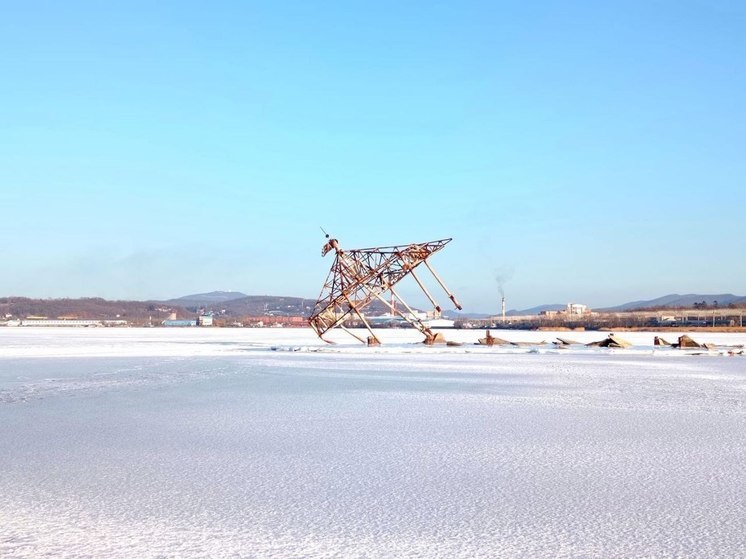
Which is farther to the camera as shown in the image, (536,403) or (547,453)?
(536,403)

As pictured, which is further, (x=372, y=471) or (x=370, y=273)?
(x=370, y=273)

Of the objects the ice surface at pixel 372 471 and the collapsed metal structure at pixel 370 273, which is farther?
the collapsed metal structure at pixel 370 273

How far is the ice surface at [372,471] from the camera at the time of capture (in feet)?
15.6

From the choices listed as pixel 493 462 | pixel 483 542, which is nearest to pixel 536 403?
pixel 493 462

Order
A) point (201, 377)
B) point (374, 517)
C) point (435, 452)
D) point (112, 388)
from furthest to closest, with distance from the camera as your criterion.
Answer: point (201, 377) → point (112, 388) → point (435, 452) → point (374, 517)

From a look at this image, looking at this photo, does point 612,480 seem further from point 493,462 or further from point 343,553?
point 343,553

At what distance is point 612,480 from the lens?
6.38 meters

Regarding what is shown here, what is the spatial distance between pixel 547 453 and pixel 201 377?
10949 mm

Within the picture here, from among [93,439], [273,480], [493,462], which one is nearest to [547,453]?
[493,462]

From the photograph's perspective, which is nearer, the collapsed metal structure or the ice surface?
the ice surface

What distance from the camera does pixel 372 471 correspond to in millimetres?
6738

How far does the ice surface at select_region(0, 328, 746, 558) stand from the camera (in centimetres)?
474

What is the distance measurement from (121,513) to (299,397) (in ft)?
24.6

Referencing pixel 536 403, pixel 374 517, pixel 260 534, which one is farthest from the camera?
pixel 536 403
